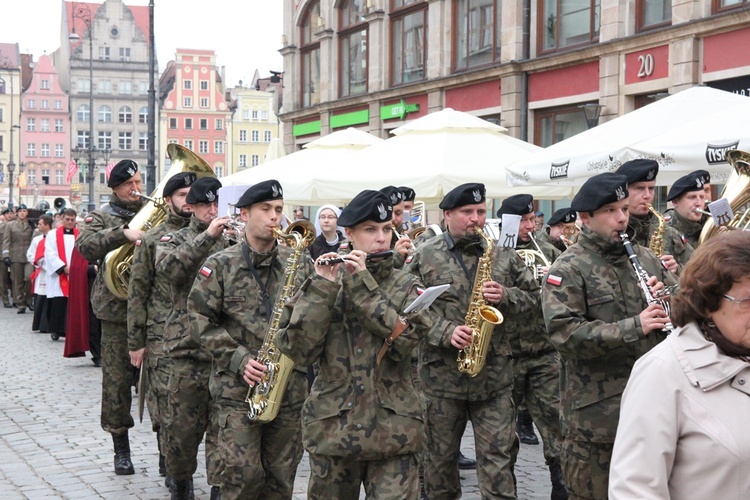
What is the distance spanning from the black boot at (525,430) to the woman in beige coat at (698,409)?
682 cm

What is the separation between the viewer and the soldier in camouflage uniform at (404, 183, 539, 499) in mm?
6648

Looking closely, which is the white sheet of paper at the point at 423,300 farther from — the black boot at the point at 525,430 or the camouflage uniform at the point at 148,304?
the black boot at the point at 525,430

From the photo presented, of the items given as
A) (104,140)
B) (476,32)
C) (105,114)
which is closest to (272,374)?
(476,32)

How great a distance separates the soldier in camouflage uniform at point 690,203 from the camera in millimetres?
8703

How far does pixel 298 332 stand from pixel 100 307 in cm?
401

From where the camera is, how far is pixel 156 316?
796cm

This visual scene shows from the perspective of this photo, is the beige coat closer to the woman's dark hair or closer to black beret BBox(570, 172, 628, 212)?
the woman's dark hair

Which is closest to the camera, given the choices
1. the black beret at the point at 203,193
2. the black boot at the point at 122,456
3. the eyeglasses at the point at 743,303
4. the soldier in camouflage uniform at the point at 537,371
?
the eyeglasses at the point at 743,303

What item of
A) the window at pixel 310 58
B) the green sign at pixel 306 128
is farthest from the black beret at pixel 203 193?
the window at pixel 310 58

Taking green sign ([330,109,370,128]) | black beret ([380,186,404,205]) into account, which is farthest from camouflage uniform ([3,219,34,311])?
black beret ([380,186,404,205])

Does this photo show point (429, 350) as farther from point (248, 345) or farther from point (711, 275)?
point (711, 275)

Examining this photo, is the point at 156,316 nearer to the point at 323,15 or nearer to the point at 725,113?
the point at 725,113

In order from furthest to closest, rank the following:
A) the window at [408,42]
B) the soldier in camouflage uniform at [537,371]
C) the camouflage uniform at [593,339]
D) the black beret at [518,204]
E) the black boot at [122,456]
Result: 1. the window at [408,42]
2. the black beret at [518,204]
3. the black boot at [122,456]
4. the soldier in camouflage uniform at [537,371]
5. the camouflage uniform at [593,339]

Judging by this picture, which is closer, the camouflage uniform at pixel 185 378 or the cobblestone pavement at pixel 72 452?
the camouflage uniform at pixel 185 378
